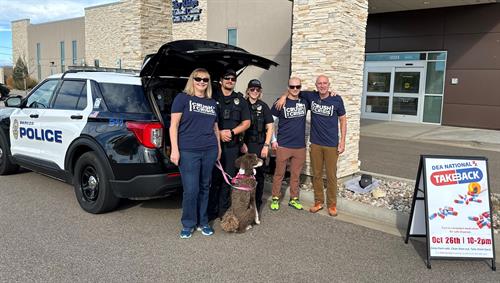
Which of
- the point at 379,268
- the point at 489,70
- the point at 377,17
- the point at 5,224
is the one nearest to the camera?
the point at 379,268

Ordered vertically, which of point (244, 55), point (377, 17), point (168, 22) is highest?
point (377, 17)

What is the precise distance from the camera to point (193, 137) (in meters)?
4.24

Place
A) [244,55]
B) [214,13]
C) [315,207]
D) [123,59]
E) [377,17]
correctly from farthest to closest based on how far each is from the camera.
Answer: [214,13] → [377,17] → [123,59] → [315,207] → [244,55]

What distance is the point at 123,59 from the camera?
34.9 ft

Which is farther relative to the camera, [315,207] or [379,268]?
[315,207]

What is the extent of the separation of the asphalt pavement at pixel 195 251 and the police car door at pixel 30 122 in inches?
39.2

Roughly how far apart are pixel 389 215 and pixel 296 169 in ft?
4.29

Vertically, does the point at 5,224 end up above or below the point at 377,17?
below

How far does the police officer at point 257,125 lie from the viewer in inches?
201

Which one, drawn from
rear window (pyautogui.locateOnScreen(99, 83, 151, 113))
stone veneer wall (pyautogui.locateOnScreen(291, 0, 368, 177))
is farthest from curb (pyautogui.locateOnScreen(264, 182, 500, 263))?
rear window (pyautogui.locateOnScreen(99, 83, 151, 113))

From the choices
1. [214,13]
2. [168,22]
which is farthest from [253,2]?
[168,22]

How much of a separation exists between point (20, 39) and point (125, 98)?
5155 cm

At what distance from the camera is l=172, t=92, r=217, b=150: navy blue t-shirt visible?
4191 millimetres

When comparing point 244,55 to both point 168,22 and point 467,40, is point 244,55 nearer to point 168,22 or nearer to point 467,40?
point 168,22
